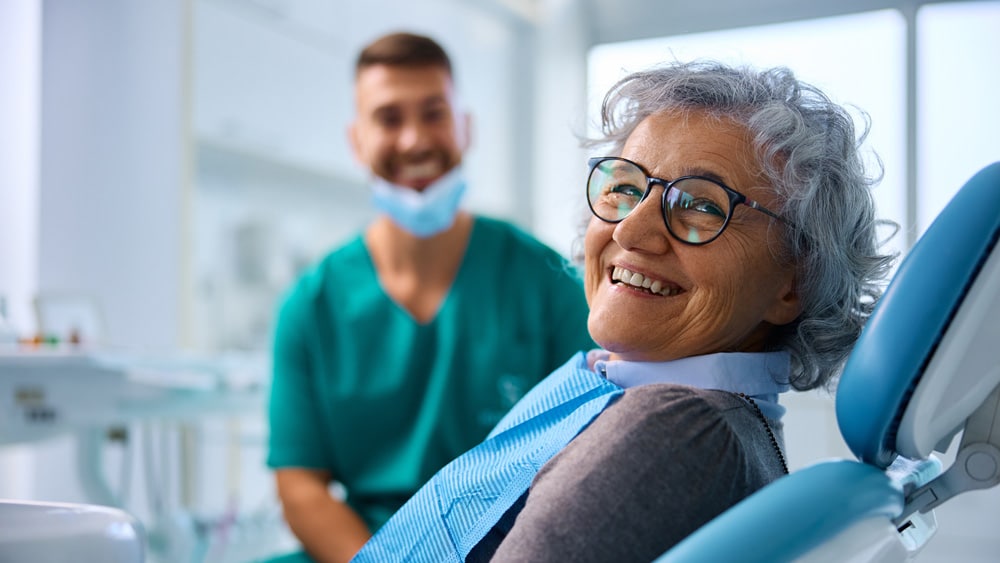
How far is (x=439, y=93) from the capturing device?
1.64m

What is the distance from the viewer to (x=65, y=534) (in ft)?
2.39

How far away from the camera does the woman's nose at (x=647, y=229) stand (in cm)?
85

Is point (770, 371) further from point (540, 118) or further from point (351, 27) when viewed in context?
point (540, 118)

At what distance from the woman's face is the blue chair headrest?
203 mm

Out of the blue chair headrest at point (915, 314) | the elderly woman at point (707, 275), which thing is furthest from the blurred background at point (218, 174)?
the blue chair headrest at point (915, 314)

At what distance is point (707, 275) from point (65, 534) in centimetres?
57

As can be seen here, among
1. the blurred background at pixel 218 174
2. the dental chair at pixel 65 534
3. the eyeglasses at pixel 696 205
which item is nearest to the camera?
the dental chair at pixel 65 534

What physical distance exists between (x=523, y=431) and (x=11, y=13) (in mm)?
2481

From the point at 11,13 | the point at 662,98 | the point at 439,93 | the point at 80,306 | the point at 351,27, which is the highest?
the point at 351,27

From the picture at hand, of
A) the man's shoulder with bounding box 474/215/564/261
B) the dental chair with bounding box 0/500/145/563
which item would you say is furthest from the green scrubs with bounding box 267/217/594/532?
the dental chair with bounding box 0/500/145/563

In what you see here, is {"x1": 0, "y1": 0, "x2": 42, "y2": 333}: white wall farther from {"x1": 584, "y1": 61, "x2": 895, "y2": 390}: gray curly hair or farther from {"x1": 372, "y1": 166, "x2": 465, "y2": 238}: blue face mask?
{"x1": 584, "y1": 61, "x2": 895, "y2": 390}: gray curly hair

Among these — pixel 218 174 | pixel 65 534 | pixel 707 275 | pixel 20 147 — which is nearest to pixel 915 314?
pixel 707 275

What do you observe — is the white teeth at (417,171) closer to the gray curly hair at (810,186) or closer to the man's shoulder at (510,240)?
the man's shoulder at (510,240)

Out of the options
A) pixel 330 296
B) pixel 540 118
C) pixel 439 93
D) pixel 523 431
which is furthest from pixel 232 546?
pixel 540 118
